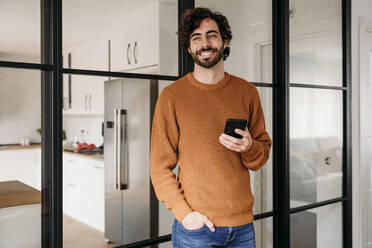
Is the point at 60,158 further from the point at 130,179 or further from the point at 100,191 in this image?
the point at 130,179

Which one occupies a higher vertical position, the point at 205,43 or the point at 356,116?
the point at 205,43

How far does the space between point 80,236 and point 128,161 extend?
0.37 meters

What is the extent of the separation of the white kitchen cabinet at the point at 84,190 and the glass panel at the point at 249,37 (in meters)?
0.91

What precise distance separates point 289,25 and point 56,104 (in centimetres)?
151

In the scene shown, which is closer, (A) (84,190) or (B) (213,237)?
(B) (213,237)

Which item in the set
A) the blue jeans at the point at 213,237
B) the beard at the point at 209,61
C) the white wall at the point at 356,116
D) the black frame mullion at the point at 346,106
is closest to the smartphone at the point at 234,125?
the beard at the point at 209,61

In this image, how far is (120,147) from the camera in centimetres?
159

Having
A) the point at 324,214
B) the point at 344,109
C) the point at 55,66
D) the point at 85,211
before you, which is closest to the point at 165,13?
the point at 55,66

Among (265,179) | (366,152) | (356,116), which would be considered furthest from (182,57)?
(366,152)

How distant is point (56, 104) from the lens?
1.41m

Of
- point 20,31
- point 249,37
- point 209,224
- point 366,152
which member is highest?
point 249,37

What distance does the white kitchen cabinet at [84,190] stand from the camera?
145 centimetres

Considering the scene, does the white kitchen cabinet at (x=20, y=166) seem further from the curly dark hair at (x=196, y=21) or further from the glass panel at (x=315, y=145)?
the glass panel at (x=315, y=145)

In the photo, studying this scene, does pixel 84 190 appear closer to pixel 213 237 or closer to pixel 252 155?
pixel 213 237
